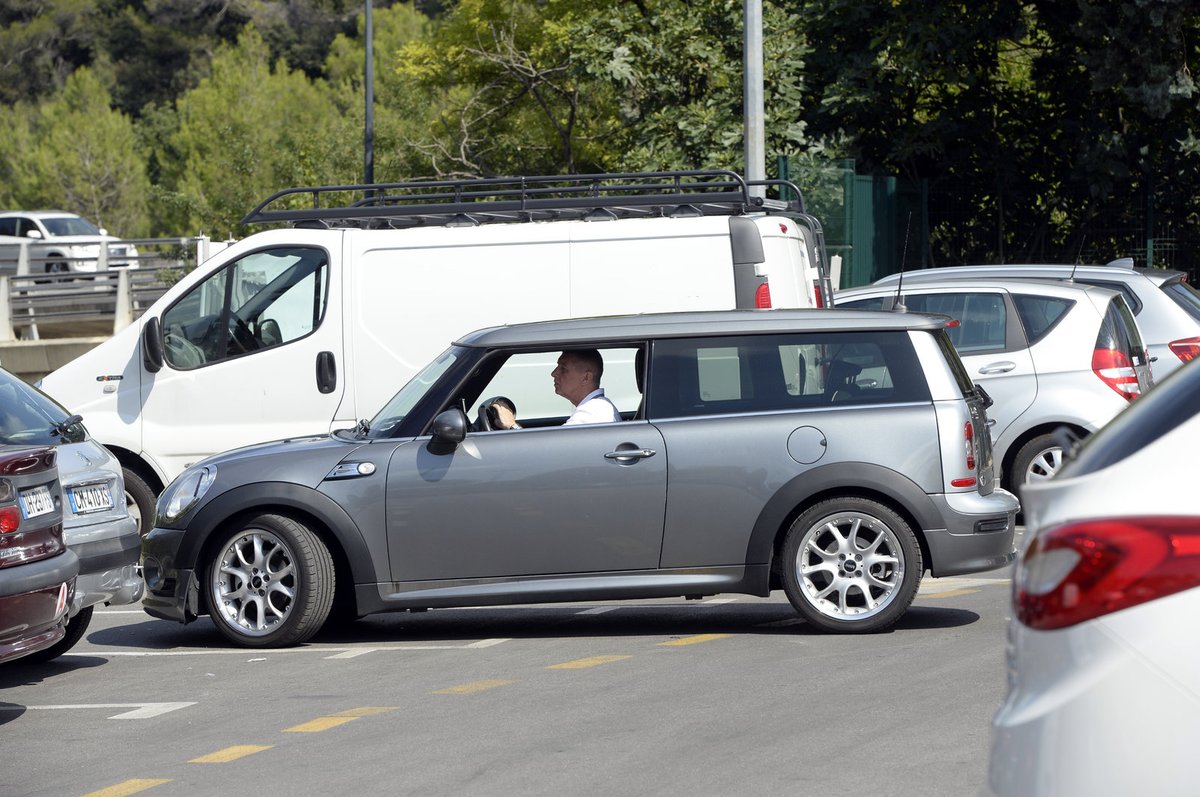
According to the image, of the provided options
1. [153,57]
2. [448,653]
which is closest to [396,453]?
[448,653]

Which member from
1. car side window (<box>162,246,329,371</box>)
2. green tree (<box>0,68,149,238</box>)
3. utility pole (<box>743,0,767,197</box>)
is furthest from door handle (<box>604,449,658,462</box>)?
green tree (<box>0,68,149,238</box>)

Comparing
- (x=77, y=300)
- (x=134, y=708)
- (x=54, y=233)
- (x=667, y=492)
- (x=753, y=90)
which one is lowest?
(x=134, y=708)

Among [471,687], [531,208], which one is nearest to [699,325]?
[471,687]

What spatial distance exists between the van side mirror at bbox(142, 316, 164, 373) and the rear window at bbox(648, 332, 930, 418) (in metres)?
4.87

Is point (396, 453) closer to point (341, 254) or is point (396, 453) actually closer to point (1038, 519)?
point (341, 254)

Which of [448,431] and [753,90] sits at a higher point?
[753,90]

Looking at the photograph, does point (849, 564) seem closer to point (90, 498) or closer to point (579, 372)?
point (579, 372)

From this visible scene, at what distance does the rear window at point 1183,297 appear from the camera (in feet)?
43.6

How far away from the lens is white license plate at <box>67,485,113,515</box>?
8320 mm

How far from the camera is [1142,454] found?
311 centimetres

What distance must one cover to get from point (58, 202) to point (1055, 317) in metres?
57.1

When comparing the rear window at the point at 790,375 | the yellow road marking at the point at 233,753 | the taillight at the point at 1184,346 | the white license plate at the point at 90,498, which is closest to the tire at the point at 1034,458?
the taillight at the point at 1184,346

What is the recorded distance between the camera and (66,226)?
43688 millimetres

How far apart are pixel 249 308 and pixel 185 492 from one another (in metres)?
3.42
